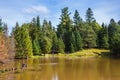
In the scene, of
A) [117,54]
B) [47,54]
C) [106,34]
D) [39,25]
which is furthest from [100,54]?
[39,25]

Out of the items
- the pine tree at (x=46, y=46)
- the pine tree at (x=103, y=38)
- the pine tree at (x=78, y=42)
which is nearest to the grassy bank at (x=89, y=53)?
the pine tree at (x=78, y=42)

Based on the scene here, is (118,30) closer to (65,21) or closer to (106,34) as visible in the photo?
(106,34)

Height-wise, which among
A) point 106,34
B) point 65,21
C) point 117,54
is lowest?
point 117,54

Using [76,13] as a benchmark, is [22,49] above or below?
below

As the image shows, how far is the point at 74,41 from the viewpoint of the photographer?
308 ft

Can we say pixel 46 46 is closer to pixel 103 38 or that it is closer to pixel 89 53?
pixel 89 53

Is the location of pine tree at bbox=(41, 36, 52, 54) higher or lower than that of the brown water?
higher

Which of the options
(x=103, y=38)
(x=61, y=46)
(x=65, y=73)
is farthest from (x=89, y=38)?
(x=65, y=73)

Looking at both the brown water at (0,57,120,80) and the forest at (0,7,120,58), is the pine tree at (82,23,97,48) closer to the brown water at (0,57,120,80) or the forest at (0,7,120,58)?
the forest at (0,7,120,58)

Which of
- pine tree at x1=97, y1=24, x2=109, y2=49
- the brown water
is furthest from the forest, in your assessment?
the brown water

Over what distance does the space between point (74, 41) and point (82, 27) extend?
10330mm

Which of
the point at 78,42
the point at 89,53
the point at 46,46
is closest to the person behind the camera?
the point at 46,46

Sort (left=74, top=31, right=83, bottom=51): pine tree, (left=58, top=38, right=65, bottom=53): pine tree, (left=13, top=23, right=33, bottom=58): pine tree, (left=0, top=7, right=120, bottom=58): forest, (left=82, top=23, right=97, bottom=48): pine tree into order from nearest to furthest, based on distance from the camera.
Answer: (left=13, top=23, right=33, bottom=58): pine tree → (left=0, top=7, right=120, bottom=58): forest → (left=58, top=38, right=65, bottom=53): pine tree → (left=74, top=31, right=83, bottom=51): pine tree → (left=82, top=23, right=97, bottom=48): pine tree

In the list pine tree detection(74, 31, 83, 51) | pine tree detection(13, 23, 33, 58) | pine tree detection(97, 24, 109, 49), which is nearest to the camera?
pine tree detection(13, 23, 33, 58)
